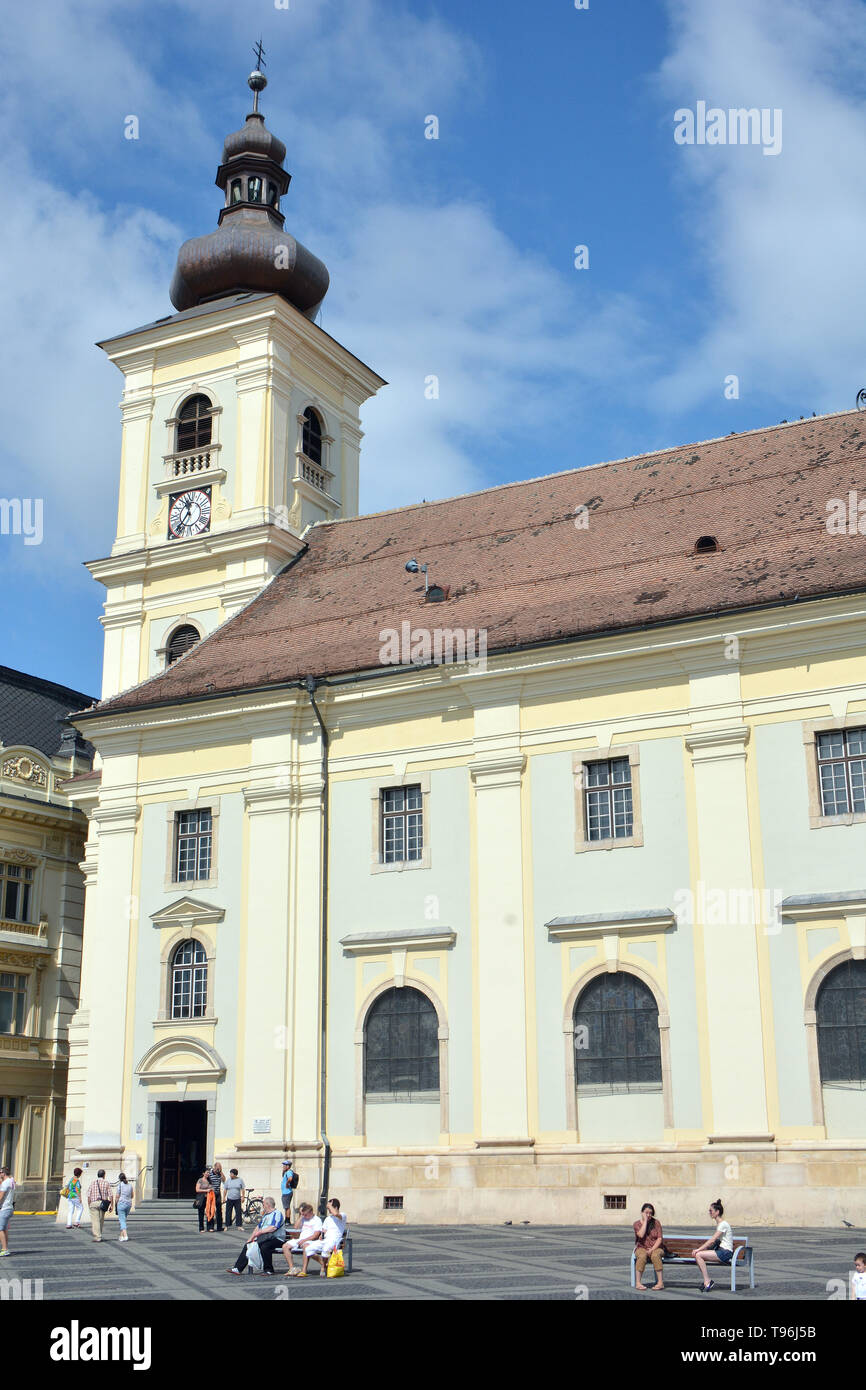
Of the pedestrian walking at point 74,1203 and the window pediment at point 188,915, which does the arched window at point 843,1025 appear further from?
the pedestrian walking at point 74,1203

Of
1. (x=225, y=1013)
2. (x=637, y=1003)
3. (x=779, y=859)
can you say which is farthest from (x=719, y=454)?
(x=225, y=1013)

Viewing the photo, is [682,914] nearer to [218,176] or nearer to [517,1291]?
[517,1291]

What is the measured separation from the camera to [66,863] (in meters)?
44.2

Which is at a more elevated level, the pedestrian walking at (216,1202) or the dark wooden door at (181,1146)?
the dark wooden door at (181,1146)

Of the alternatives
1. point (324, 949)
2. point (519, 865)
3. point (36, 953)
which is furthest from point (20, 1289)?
point (36, 953)

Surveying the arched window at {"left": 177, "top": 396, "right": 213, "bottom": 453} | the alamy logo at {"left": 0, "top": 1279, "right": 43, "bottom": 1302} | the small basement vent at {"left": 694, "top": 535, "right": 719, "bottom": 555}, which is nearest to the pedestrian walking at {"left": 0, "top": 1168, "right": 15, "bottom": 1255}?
the alamy logo at {"left": 0, "top": 1279, "right": 43, "bottom": 1302}

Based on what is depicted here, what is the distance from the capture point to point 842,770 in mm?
25859

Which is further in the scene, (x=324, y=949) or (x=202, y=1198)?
(x=324, y=949)

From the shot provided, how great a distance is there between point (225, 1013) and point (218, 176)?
27.4 meters

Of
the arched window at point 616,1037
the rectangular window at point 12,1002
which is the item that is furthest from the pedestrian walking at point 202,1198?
the rectangular window at point 12,1002

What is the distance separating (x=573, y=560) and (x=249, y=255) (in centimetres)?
1682

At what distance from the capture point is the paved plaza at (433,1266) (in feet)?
51.4
